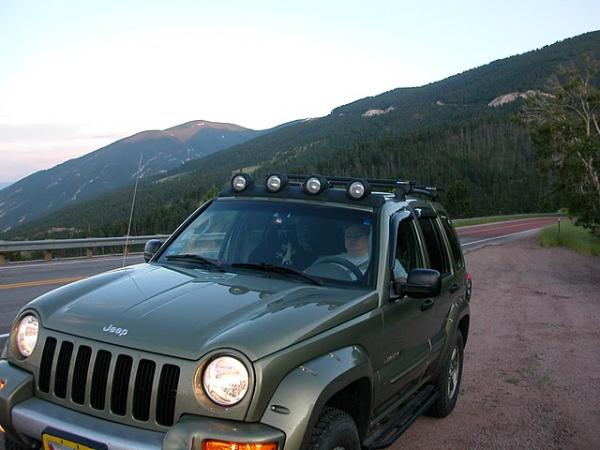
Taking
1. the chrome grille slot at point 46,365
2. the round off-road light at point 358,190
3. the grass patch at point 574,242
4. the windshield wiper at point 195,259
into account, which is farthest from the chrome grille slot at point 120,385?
the grass patch at point 574,242

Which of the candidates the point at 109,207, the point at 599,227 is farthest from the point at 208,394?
the point at 109,207

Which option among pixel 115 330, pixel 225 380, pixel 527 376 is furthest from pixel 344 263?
pixel 527 376

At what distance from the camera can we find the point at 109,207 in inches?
4373

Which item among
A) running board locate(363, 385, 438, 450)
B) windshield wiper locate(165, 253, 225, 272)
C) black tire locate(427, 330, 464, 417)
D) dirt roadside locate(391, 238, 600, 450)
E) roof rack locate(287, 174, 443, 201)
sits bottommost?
dirt roadside locate(391, 238, 600, 450)

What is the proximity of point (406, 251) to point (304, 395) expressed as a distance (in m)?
A: 1.87

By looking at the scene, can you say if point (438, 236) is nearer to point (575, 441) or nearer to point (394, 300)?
point (394, 300)

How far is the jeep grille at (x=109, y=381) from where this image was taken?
2.76 metres

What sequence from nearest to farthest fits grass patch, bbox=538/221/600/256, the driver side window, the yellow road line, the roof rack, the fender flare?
the fender flare → the driver side window → the roof rack → the yellow road line → grass patch, bbox=538/221/600/256

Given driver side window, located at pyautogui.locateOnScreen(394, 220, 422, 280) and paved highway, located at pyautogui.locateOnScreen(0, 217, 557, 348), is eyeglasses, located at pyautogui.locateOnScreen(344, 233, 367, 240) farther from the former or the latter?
paved highway, located at pyautogui.locateOnScreen(0, 217, 557, 348)

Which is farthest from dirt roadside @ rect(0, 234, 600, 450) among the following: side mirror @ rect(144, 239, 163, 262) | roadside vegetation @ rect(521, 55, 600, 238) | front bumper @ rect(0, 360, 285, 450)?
roadside vegetation @ rect(521, 55, 600, 238)

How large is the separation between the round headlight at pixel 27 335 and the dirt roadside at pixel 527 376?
2.73 metres

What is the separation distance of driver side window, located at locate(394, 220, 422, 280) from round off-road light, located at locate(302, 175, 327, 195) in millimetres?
606

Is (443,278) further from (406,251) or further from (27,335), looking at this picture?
(27,335)

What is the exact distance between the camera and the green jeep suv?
2.73 meters
